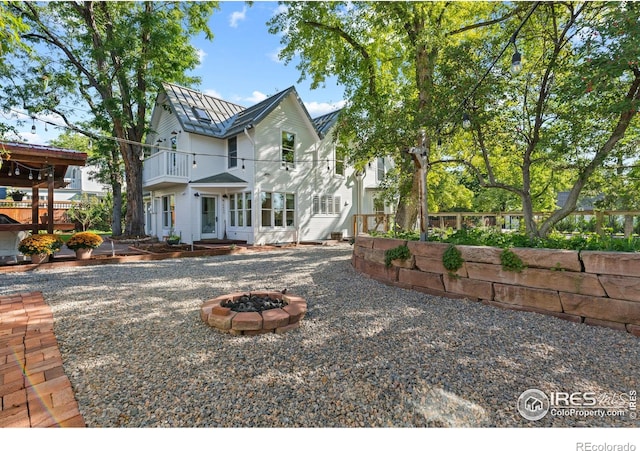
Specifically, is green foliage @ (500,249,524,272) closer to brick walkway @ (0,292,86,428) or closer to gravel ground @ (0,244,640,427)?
gravel ground @ (0,244,640,427)

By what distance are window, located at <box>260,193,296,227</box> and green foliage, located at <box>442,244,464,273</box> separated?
949 centimetres

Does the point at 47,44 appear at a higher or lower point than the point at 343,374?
higher

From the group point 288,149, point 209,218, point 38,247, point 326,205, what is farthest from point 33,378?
point 326,205

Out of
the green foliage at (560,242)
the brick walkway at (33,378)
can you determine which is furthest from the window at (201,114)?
the green foliage at (560,242)

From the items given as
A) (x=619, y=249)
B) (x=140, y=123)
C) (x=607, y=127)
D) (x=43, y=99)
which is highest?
(x=43, y=99)

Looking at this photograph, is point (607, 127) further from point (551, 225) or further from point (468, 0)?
point (468, 0)

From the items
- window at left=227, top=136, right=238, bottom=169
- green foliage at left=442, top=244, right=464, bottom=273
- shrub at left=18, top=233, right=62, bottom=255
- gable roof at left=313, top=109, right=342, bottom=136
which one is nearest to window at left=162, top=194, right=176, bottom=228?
window at left=227, top=136, right=238, bottom=169

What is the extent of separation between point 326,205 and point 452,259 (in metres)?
11.2

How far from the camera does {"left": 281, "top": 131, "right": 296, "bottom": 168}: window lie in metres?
13.6

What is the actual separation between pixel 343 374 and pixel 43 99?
1766 centimetres

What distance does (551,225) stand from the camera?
505 centimetres

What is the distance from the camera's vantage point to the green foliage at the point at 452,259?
428cm

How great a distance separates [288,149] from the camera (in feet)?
45.1
